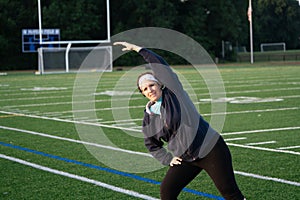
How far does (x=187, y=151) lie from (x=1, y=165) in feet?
13.0

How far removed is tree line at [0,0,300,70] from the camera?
44.1 m

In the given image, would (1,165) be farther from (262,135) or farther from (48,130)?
(262,135)

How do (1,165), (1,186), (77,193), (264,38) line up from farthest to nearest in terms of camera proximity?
(264,38), (1,165), (1,186), (77,193)

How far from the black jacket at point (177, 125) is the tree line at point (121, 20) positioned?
39.9 m

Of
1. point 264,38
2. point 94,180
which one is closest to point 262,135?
point 94,180

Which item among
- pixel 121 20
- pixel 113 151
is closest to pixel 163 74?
pixel 113 151

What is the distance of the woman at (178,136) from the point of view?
13.6 feet

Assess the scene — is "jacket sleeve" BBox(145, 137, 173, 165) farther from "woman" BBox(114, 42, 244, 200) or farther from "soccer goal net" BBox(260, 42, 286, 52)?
"soccer goal net" BBox(260, 42, 286, 52)

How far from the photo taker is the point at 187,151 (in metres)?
4.20

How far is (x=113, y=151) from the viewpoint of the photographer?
838 centimetres

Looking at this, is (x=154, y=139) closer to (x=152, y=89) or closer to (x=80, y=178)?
(x=152, y=89)

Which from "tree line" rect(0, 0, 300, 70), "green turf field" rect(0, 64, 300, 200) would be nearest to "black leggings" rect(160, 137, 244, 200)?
"green turf field" rect(0, 64, 300, 200)

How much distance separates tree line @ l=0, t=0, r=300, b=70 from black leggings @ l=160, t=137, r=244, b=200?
131 ft

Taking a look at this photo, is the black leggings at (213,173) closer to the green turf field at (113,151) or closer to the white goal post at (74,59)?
the green turf field at (113,151)
